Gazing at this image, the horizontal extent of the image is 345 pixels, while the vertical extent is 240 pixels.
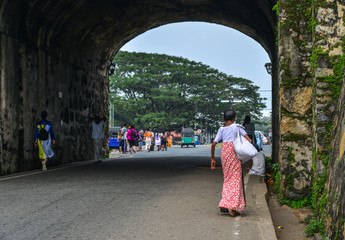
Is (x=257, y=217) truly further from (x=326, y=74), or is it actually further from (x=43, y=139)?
(x=43, y=139)

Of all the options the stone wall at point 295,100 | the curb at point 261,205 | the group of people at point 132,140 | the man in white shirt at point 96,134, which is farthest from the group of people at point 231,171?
the group of people at point 132,140

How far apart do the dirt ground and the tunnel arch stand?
583 centimetres

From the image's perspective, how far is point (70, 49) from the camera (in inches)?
611

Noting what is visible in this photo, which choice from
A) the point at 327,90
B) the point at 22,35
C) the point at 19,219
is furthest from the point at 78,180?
the point at 327,90

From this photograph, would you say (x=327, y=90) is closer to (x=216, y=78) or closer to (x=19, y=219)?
(x=19, y=219)

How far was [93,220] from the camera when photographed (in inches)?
225

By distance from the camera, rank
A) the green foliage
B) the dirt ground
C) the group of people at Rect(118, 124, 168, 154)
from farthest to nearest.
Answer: the group of people at Rect(118, 124, 168, 154) < the green foliage < the dirt ground

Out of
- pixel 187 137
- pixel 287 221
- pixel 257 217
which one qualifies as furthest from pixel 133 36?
pixel 187 137

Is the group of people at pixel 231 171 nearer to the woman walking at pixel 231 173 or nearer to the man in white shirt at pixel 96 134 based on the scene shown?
the woman walking at pixel 231 173

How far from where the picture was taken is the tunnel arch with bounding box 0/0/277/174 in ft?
38.3

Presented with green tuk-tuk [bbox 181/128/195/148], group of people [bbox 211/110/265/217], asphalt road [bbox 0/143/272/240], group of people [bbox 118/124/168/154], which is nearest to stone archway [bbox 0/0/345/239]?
group of people [bbox 211/110/265/217]

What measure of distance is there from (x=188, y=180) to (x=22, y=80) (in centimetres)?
549

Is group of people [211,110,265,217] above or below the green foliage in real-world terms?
above

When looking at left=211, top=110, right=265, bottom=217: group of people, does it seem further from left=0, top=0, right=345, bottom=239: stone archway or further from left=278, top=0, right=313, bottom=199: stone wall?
left=278, top=0, right=313, bottom=199: stone wall
